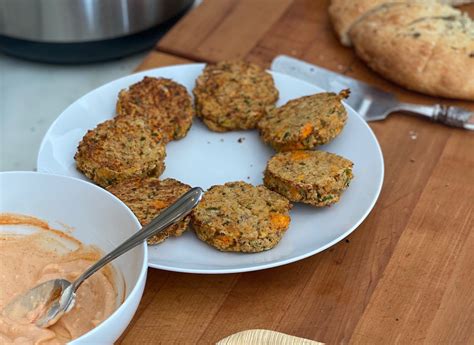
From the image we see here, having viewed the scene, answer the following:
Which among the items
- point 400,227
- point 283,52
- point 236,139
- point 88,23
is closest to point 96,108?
point 236,139

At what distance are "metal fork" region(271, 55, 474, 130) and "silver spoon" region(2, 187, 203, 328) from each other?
0.78 meters

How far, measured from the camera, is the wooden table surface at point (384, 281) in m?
1.24

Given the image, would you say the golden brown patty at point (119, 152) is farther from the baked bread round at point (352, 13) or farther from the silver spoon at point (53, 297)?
the baked bread round at point (352, 13)

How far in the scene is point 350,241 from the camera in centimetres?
142

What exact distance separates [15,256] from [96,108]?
515 millimetres

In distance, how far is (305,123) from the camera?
4.86 feet

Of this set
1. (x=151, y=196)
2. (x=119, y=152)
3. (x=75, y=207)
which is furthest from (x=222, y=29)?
(x=75, y=207)

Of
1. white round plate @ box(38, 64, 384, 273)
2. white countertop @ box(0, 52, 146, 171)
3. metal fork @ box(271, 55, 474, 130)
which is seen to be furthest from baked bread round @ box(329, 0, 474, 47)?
white countertop @ box(0, 52, 146, 171)

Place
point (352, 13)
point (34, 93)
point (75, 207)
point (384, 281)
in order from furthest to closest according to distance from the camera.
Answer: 1. point (34, 93)
2. point (352, 13)
3. point (384, 281)
4. point (75, 207)

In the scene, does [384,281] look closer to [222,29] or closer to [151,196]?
[151,196]

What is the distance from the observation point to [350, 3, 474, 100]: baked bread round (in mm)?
1752

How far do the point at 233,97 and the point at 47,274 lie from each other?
634 mm

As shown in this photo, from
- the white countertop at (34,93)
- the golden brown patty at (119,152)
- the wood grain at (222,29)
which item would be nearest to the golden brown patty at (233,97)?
the golden brown patty at (119,152)

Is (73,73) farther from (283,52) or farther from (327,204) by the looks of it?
(327,204)
